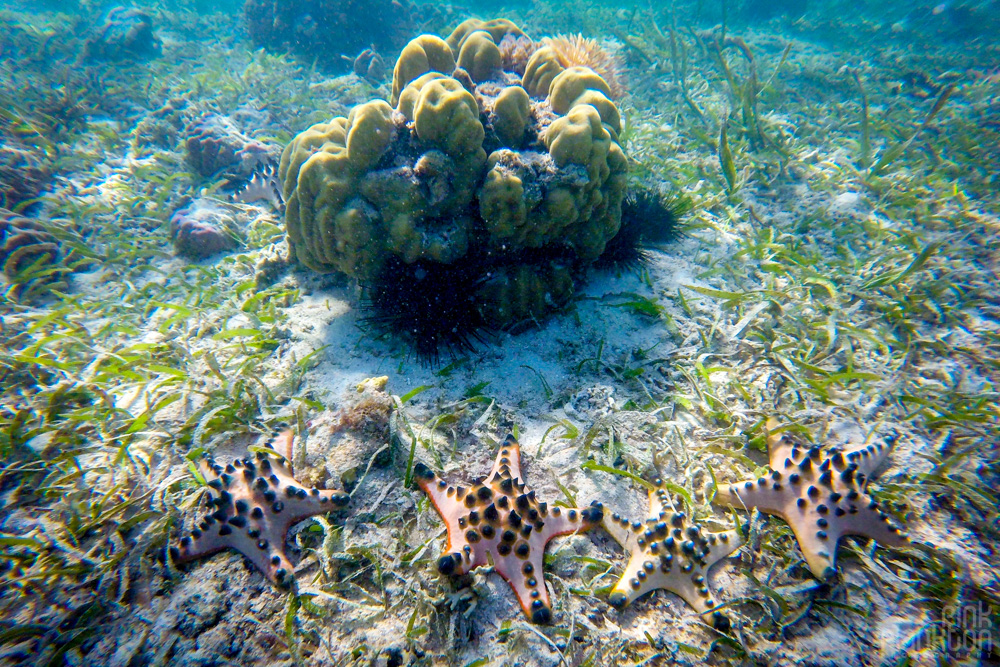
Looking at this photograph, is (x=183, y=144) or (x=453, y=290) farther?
(x=183, y=144)

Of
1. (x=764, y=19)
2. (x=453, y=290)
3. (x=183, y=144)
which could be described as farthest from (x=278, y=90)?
(x=764, y=19)

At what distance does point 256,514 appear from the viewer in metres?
2.33

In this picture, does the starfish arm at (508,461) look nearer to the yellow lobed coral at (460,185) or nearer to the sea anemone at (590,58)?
the yellow lobed coral at (460,185)

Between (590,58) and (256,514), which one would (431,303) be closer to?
(256,514)

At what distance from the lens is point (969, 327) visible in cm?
391

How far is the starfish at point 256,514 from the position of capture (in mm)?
2291

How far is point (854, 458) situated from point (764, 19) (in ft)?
71.3

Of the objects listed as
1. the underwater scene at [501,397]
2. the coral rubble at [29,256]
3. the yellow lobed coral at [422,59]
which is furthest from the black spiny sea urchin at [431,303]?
the coral rubble at [29,256]

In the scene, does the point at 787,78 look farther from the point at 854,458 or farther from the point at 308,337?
the point at 308,337

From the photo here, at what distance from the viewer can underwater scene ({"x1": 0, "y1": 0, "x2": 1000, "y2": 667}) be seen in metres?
2.20

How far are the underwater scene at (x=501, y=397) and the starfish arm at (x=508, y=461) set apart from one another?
0.09ft

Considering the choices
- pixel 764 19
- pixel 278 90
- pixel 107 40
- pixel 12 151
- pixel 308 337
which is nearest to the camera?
pixel 308 337

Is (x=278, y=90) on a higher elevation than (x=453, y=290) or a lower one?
higher

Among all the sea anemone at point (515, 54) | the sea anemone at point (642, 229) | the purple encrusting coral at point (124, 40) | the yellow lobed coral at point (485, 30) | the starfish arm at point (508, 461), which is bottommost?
the starfish arm at point (508, 461)
